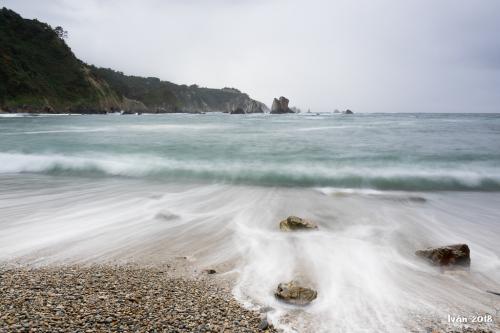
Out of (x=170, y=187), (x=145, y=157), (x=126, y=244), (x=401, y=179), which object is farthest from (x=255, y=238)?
(x=145, y=157)

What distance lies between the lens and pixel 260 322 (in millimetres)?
2945

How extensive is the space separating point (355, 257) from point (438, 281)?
112 centimetres

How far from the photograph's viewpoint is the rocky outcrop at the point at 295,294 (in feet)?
10.9


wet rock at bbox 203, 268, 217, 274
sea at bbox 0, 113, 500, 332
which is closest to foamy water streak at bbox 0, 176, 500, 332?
sea at bbox 0, 113, 500, 332

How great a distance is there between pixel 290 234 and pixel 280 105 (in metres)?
144

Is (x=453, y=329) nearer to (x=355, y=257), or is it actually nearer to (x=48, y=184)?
(x=355, y=257)

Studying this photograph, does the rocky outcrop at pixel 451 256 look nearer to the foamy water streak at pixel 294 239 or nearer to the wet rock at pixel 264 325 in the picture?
the foamy water streak at pixel 294 239

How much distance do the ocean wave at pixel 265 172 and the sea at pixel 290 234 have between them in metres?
0.07

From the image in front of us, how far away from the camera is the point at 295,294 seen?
11.0 ft

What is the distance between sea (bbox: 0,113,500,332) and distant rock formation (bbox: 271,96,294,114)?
5333 inches

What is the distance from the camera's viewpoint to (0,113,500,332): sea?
3.54 metres

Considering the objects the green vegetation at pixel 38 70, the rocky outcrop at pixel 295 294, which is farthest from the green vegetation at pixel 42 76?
the rocky outcrop at pixel 295 294

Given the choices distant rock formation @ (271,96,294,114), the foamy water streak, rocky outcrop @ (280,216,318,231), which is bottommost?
the foamy water streak

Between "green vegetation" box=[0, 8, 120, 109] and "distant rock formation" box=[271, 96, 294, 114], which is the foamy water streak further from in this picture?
"distant rock formation" box=[271, 96, 294, 114]
